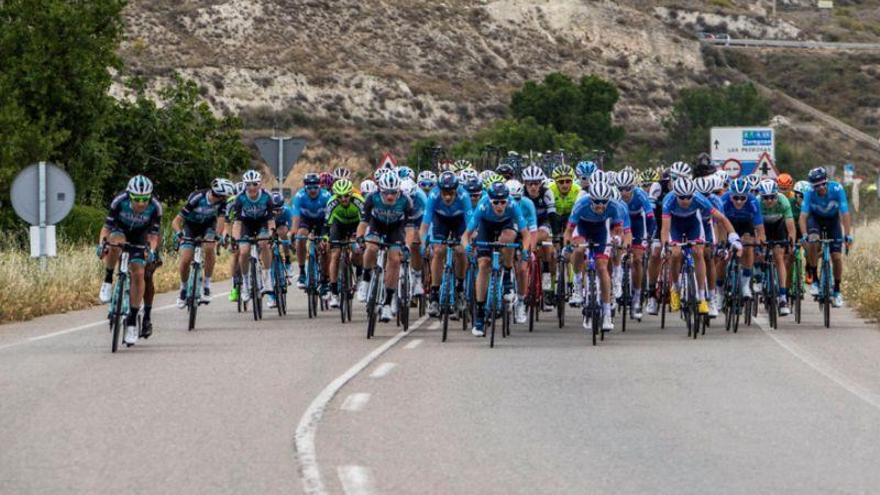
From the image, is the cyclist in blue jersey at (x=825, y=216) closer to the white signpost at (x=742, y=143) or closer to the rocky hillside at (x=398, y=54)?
the white signpost at (x=742, y=143)

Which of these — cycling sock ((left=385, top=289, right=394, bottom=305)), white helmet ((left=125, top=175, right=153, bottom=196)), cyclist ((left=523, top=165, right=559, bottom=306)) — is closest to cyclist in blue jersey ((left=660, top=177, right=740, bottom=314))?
cyclist ((left=523, top=165, right=559, bottom=306))

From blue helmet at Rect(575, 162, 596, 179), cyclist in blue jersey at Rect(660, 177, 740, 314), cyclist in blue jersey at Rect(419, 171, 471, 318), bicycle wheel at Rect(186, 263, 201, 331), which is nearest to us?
cyclist in blue jersey at Rect(419, 171, 471, 318)

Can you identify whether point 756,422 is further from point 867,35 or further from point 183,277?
point 867,35

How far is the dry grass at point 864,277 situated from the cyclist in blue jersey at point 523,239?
210 inches

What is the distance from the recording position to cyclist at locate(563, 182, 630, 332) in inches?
807

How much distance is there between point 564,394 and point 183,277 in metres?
10.4

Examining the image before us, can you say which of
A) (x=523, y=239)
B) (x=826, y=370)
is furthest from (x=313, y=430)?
(x=523, y=239)

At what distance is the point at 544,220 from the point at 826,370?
7.85 meters

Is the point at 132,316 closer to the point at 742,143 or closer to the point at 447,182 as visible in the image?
the point at 447,182

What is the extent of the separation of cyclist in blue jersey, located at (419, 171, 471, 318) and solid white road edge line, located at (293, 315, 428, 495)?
3.21m

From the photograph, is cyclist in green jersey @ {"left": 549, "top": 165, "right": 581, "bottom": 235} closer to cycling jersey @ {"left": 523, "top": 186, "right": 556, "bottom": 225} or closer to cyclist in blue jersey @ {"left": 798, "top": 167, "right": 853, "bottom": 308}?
cycling jersey @ {"left": 523, "top": 186, "right": 556, "bottom": 225}

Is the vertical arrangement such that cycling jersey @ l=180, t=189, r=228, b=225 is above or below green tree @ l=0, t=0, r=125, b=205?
below

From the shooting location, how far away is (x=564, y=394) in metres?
14.5

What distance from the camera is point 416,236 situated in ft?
74.4
